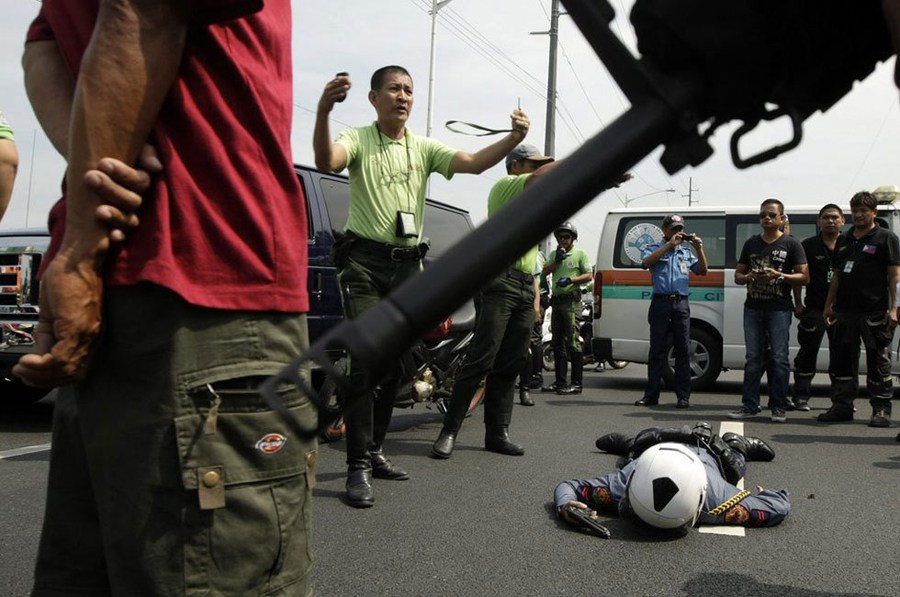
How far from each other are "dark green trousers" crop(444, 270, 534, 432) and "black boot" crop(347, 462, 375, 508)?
125cm

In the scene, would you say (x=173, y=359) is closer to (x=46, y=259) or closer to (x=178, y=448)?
(x=178, y=448)

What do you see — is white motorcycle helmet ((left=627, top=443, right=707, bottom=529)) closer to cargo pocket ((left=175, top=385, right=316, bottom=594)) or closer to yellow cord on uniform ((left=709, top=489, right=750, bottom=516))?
yellow cord on uniform ((left=709, top=489, right=750, bottom=516))

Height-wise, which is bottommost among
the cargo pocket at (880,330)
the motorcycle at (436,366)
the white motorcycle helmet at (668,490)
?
the white motorcycle helmet at (668,490)

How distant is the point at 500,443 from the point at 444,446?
1.40 feet

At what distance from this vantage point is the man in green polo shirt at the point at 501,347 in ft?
17.5

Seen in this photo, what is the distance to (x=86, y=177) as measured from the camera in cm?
115

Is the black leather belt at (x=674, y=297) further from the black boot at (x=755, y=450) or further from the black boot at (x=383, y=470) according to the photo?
the black boot at (x=383, y=470)

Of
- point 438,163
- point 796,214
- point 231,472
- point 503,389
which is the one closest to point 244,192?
point 231,472

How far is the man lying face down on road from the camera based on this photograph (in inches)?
147

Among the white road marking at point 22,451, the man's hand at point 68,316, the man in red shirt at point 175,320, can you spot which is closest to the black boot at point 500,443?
the white road marking at point 22,451

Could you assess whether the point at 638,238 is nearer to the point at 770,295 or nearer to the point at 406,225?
the point at 770,295

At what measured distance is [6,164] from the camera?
2994mm

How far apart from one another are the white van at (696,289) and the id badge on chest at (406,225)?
619cm

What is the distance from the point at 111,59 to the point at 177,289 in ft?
1.10
